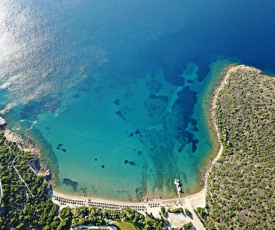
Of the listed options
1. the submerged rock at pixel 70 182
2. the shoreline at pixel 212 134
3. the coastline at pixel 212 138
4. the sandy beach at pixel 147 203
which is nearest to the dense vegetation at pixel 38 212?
the sandy beach at pixel 147 203

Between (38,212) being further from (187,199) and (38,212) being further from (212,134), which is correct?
(212,134)

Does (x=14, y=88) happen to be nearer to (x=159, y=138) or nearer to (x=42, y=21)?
(x=42, y=21)

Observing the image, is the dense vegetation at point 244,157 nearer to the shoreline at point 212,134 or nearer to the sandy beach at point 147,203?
the shoreline at point 212,134

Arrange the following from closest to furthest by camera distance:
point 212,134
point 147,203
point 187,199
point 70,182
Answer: point 147,203 < point 187,199 < point 70,182 < point 212,134

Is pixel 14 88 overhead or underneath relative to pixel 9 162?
overhead

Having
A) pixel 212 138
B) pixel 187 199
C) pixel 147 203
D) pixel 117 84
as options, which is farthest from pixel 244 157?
pixel 117 84

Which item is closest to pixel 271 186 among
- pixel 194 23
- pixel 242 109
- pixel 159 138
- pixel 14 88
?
pixel 242 109
